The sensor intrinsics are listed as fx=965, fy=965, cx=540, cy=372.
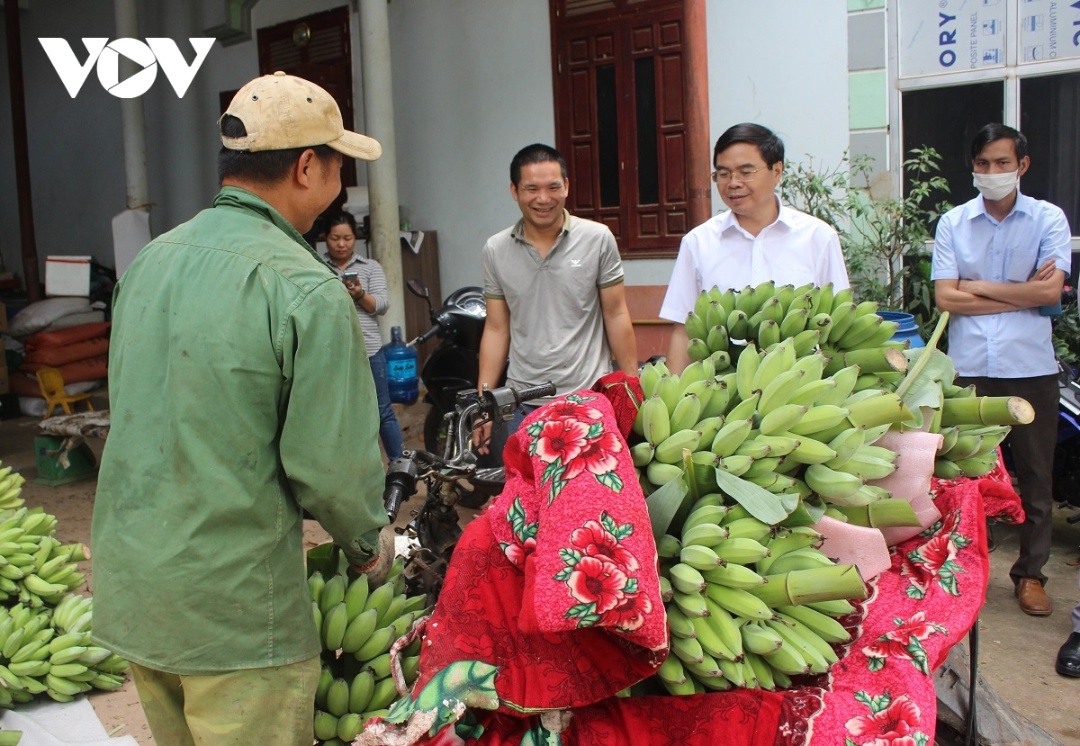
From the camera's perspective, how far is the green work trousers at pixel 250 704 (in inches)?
71.5

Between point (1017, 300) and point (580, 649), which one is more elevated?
point (1017, 300)

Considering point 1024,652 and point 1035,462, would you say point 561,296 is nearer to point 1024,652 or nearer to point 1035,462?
point 1035,462

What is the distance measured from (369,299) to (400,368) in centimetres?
183

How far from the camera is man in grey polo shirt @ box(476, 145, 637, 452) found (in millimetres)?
4016

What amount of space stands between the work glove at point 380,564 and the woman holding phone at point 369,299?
12.1ft

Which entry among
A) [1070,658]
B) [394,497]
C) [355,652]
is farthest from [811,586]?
[1070,658]

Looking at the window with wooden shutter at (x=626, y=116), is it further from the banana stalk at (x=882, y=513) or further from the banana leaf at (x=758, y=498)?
the banana leaf at (x=758, y=498)

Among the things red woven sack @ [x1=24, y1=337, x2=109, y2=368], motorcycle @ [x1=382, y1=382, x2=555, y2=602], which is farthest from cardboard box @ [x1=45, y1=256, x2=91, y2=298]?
motorcycle @ [x1=382, y1=382, x2=555, y2=602]

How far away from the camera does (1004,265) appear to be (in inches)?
168

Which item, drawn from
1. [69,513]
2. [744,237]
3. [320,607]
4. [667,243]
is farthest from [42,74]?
[320,607]

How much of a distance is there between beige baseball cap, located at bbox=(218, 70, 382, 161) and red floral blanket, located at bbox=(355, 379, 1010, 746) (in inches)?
28.4

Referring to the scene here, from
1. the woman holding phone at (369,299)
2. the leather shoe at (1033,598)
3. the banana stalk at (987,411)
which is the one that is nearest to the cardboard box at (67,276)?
the woman holding phone at (369,299)

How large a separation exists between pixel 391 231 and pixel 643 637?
21.5 ft

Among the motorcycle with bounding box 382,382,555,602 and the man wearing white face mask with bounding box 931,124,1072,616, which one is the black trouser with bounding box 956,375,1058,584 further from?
the motorcycle with bounding box 382,382,555,602
